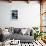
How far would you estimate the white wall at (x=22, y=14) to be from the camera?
190 inches

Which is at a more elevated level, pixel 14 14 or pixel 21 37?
pixel 14 14

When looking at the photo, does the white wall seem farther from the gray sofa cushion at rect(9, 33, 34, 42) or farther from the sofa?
the gray sofa cushion at rect(9, 33, 34, 42)

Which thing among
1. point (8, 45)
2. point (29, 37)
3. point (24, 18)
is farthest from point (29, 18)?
point (8, 45)

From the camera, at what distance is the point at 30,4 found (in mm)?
4852

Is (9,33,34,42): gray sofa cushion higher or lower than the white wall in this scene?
lower

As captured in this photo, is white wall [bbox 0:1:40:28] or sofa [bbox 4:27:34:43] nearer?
sofa [bbox 4:27:34:43]

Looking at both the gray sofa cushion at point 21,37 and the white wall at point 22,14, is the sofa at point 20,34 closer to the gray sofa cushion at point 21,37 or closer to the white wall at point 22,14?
the gray sofa cushion at point 21,37

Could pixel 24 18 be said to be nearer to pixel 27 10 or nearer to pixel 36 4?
pixel 27 10

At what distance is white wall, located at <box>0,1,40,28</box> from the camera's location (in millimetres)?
4816

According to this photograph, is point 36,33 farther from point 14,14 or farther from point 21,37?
point 14,14

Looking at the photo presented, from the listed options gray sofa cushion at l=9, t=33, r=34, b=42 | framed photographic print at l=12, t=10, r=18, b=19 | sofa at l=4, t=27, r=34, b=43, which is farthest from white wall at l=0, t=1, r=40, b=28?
gray sofa cushion at l=9, t=33, r=34, b=42

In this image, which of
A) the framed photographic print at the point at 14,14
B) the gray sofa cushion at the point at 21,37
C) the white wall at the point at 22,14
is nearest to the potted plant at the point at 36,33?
the white wall at the point at 22,14

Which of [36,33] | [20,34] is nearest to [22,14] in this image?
[20,34]

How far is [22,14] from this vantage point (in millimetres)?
4863
